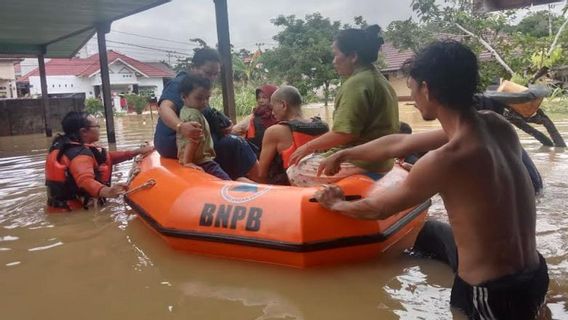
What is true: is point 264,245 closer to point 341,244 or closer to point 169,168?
point 341,244

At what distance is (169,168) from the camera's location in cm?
388

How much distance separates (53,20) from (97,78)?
29.8m

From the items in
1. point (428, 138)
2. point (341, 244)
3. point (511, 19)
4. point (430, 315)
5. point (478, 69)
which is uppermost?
point (511, 19)

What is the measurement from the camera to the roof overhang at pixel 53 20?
26.6 ft

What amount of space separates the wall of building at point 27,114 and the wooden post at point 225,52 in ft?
32.1

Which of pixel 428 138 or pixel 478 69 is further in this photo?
pixel 428 138

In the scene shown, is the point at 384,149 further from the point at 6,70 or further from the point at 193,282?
the point at 6,70

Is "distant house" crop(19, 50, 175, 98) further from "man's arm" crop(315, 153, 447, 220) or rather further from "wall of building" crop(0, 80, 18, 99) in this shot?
"man's arm" crop(315, 153, 447, 220)

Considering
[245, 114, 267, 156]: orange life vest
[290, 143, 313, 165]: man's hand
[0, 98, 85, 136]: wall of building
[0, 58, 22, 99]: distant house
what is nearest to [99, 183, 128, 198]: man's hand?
[245, 114, 267, 156]: orange life vest

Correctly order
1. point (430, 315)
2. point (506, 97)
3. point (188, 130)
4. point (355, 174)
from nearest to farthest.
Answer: point (430, 315)
point (355, 174)
point (188, 130)
point (506, 97)

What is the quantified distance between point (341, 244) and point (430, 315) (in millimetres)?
678

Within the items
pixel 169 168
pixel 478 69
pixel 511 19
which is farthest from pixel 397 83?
pixel 478 69

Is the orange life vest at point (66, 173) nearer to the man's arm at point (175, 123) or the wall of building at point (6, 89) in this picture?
the man's arm at point (175, 123)

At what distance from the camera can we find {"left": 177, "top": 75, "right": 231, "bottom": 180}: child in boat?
12.7 feet
